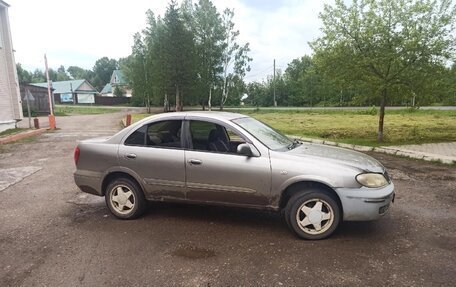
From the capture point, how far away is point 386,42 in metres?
11.0

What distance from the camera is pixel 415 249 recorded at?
3.93 m

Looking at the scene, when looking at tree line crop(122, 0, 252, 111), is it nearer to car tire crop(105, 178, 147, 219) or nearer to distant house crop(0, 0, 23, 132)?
distant house crop(0, 0, 23, 132)

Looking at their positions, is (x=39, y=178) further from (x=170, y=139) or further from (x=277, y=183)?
(x=277, y=183)

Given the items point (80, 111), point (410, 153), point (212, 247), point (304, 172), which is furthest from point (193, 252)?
point (80, 111)

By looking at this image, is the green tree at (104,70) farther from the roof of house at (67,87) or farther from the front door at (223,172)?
the front door at (223,172)

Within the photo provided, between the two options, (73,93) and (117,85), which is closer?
(73,93)

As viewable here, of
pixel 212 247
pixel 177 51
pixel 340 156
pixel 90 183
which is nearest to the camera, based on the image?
pixel 212 247

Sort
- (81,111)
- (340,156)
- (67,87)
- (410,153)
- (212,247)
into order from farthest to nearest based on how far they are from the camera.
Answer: (67,87) < (81,111) < (410,153) < (340,156) < (212,247)

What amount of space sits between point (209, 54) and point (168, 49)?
5741mm

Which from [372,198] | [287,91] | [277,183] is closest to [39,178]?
[277,183]

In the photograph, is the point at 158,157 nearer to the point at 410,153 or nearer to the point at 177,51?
the point at 410,153

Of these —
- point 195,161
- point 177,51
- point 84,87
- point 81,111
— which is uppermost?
point 177,51

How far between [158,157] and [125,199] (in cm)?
88

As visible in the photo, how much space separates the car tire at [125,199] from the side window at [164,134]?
69 centimetres
